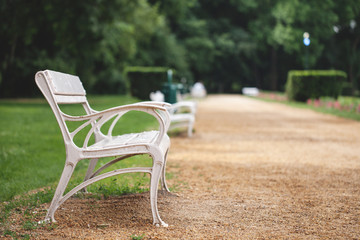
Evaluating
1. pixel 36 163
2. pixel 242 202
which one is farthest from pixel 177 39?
pixel 242 202

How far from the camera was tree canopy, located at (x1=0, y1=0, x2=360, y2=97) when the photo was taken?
67.7 ft

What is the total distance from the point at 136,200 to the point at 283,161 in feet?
10.2

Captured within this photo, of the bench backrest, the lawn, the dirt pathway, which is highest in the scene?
the bench backrest

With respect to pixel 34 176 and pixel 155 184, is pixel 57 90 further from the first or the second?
pixel 34 176

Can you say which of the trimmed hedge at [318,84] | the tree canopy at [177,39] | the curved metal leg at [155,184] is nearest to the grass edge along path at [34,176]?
the curved metal leg at [155,184]

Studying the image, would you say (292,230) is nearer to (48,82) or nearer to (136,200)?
(136,200)

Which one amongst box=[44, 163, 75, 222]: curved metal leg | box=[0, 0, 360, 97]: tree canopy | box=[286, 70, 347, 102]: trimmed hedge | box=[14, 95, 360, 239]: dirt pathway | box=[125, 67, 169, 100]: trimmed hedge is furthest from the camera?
box=[125, 67, 169, 100]: trimmed hedge

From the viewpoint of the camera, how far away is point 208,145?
8.12 m

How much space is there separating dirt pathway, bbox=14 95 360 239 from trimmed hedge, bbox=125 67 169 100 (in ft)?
55.4

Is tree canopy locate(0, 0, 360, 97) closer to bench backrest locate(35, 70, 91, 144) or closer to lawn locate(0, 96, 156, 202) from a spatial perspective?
lawn locate(0, 96, 156, 202)

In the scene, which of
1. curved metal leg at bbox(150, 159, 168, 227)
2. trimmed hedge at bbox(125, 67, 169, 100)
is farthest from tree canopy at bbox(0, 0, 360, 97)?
curved metal leg at bbox(150, 159, 168, 227)

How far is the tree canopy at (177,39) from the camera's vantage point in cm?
2062

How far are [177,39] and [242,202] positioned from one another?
1685 inches

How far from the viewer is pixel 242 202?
154 inches
